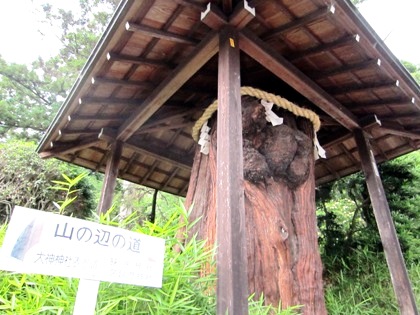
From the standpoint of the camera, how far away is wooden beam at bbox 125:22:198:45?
2.25 m

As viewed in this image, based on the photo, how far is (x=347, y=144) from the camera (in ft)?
14.4

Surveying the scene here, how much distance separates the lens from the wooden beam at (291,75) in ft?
8.08

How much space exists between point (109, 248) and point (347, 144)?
3.90 metres

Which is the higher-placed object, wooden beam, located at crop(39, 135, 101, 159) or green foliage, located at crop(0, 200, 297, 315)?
wooden beam, located at crop(39, 135, 101, 159)

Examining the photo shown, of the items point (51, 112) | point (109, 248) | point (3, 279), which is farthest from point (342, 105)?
point (51, 112)

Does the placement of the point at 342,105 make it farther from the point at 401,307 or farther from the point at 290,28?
the point at 401,307

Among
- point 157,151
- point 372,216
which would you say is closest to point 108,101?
point 157,151

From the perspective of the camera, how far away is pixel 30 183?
19.5 ft

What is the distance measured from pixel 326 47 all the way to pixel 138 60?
5.27 ft

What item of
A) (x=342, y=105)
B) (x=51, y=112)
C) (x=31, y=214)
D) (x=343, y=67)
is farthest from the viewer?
(x=51, y=112)

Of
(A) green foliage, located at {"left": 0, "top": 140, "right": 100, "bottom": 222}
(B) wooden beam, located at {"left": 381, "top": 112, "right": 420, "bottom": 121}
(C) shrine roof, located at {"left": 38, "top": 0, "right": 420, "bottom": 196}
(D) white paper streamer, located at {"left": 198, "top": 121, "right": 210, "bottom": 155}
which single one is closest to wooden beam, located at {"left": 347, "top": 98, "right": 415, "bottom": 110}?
(C) shrine roof, located at {"left": 38, "top": 0, "right": 420, "bottom": 196}

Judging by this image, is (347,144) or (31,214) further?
(347,144)

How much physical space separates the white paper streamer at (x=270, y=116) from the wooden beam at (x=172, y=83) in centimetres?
78

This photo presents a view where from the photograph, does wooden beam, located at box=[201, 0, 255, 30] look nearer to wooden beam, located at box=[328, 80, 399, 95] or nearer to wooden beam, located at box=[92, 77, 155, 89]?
wooden beam, located at box=[92, 77, 155, 89]
